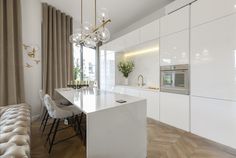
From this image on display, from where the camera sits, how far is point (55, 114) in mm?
2211

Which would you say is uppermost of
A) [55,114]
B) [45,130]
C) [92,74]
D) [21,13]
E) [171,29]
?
[21,13]

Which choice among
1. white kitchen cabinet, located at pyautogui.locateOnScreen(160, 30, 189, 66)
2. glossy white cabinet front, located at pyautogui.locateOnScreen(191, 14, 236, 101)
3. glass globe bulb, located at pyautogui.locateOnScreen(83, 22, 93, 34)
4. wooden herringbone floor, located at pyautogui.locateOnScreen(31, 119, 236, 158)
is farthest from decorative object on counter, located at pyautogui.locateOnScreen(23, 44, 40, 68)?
glossy white cabinet front, located at pyautogui.locateOnScreen(191, 14, 236, 101)

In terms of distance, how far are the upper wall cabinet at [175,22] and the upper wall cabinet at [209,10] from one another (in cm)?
15

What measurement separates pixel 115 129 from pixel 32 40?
3738 mm

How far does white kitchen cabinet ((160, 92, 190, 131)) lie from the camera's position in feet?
9.32

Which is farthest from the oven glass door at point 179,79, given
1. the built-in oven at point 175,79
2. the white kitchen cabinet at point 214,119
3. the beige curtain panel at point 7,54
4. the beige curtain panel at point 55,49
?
the beige curtain panel at point 7,54

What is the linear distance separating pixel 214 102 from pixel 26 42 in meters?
4.54

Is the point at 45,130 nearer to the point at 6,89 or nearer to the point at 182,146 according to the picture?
the point at 6,89

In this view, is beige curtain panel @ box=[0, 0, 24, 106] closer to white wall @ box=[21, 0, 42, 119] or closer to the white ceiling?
white wall @ box=[21, 0, 42, 119]

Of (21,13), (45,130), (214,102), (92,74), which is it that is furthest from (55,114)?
(92,74)

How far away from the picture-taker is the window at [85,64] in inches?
222


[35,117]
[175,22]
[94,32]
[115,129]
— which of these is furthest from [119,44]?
[115,129]

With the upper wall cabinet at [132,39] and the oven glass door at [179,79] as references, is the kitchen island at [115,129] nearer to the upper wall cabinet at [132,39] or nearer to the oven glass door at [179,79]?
the oven glass door at [179,79]

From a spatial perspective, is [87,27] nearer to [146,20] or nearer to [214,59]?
[146,20]
